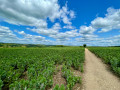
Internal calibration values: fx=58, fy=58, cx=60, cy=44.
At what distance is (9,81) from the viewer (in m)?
4.77

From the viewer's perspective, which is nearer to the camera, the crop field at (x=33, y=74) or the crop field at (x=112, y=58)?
the crop field at (x=33, y=74)

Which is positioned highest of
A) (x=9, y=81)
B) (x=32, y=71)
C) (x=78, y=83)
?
(x=32, y=71)

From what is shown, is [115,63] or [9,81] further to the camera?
[115,63]

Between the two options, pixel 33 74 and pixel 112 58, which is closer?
pixel 33 74

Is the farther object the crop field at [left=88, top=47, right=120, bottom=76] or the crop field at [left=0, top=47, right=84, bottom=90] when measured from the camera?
the crop field at [left=88, top=47, right=120, bottom=76]

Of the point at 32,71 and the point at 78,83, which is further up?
the point at 32,71

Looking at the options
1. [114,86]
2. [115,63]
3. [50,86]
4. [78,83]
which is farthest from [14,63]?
[115,63]

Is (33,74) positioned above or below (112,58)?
below

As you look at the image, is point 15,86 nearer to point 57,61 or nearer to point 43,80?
point 43,80

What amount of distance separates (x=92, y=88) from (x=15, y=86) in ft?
18.5

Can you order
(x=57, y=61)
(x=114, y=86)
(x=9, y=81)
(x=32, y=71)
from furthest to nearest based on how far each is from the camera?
(x=57, y=61), (x=32, y=71), (x=114, y=86), (x=9, y=81)

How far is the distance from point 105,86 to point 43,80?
5.34 meters

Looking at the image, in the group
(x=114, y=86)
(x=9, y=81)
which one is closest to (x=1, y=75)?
(x=9, y=81)

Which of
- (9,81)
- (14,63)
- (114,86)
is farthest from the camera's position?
(14,63)
